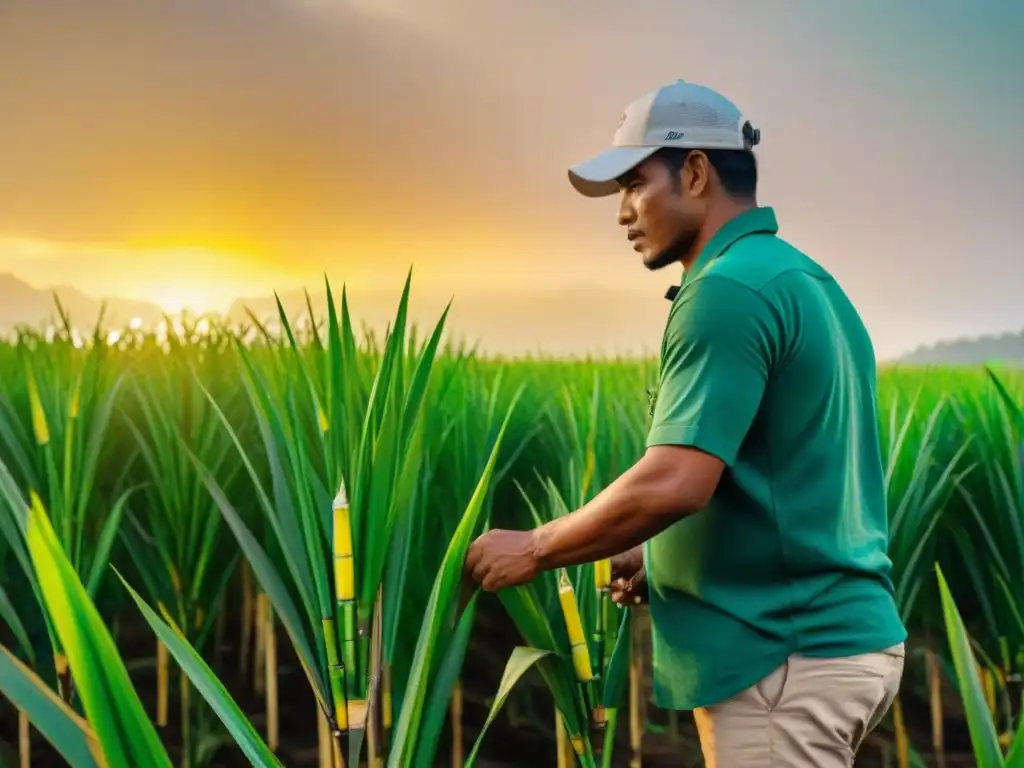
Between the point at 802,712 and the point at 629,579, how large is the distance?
0.34 metres

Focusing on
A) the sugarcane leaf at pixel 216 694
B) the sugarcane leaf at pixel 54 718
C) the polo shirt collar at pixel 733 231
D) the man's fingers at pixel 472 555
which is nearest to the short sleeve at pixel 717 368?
the polo shirt collar at pixel 733 231

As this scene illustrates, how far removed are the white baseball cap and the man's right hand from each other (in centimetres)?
54

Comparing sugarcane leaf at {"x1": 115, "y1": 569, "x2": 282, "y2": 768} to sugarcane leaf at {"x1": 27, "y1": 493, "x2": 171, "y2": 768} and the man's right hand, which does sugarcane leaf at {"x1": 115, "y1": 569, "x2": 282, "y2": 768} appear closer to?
sugarcane leaf at {"x1": 27, "y1": 493, "x2": 171, "y2": 768}

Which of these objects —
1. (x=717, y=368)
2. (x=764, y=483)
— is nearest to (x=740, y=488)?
(x=764, y=483)

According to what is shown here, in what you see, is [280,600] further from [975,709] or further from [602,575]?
[975,709]

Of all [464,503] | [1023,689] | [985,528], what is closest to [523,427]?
[464,503]

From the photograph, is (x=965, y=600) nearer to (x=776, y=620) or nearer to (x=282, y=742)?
(x=776, y=620)

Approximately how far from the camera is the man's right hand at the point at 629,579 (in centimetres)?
133

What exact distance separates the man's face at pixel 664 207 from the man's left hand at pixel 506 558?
1.24 ft

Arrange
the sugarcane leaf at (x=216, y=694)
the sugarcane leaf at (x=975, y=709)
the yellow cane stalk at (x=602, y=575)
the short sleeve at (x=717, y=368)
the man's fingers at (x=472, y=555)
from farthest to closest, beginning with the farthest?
the yellow cane stalk at (x=602, y=575) → the man's fingers at (x=472, y=555) → the short sleeve at (x=717, y=368) → the sugarcane leaf at (x=216, y=694) → the sugarcane leaf at (x=975, y=709)

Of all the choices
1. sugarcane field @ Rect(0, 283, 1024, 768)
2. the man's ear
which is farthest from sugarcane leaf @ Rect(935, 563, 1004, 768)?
the man's ear

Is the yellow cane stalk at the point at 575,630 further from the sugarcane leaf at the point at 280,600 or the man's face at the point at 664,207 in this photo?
the man's face at the point at 664,207

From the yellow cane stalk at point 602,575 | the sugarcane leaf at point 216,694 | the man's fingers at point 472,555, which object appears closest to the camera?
the sugarcane leaf at point 216,694

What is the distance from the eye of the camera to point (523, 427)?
7.88ft
